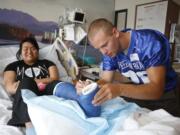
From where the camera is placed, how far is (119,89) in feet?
3.48

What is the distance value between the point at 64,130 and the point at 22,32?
67.2 inches

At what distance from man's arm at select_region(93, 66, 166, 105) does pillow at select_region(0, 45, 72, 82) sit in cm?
117

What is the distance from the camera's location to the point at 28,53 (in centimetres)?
204

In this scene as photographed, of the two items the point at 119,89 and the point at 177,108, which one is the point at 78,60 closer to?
the point at 177,108

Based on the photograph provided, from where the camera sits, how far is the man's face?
1.26 m

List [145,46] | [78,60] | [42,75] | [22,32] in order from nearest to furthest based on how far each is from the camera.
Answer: [145,46]
[42,75]
[22,32]
[78,60]

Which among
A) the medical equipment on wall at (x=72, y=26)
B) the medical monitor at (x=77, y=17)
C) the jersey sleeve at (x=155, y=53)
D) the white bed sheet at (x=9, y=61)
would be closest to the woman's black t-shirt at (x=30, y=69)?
the white bed sheet at (x=9, y=61)

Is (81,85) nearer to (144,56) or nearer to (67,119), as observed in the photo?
(67,119)

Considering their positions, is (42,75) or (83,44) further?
(83,44)

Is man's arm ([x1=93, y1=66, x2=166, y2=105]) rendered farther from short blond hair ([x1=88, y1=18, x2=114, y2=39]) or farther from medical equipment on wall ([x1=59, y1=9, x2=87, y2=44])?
medical equipment on wall ([x1=59, y1=9, x2=87, y2=44])

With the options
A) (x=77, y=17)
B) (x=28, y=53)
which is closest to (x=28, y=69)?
(x=28, y=53)

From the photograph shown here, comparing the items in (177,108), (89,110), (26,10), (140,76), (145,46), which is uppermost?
(26,10)

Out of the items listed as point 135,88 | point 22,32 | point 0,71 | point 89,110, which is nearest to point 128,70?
point 135,88

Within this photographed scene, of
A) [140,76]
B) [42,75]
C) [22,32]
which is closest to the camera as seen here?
[140,76]
